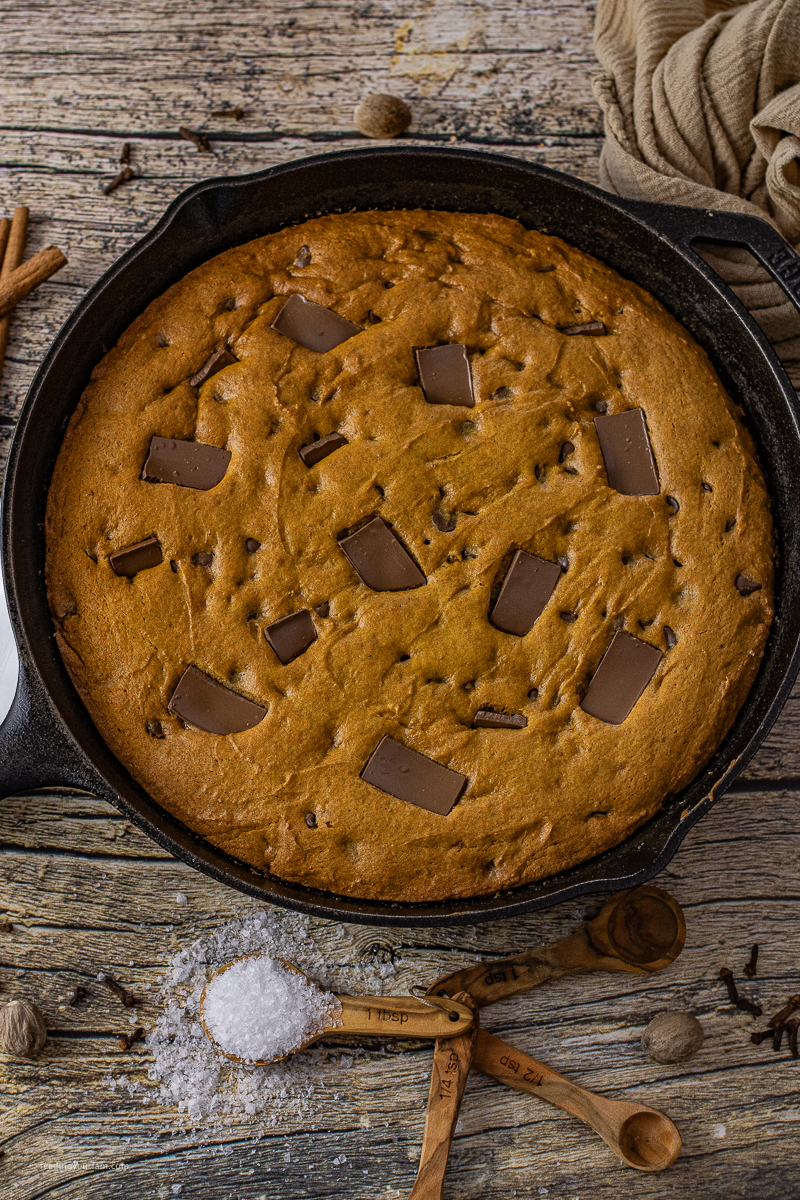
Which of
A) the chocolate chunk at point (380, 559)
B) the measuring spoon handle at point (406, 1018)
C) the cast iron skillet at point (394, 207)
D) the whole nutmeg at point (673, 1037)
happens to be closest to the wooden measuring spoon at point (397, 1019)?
the measuring spoon handle at point (406, 1018)

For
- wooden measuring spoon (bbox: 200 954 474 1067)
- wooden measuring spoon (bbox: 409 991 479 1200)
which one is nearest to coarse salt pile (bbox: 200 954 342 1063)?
wooden measuring spoon (bbox: 200 954 474 1067)

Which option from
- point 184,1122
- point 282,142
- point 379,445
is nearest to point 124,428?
point 379,445

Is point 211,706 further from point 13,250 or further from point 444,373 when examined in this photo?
point 13,250

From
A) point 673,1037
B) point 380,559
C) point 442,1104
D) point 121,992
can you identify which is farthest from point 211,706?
point 673,1037

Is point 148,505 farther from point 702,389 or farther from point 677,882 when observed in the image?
point 677,882

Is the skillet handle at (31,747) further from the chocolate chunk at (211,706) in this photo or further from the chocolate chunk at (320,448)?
the chocolate chunk at (320,448)
